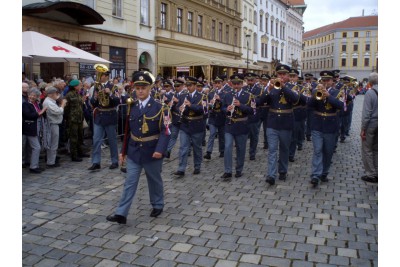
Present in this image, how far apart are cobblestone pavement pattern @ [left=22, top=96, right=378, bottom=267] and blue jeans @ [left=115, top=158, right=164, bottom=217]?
0.24 m

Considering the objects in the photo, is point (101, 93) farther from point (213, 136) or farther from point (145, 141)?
point (145, 141)

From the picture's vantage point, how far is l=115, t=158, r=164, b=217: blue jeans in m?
5.72

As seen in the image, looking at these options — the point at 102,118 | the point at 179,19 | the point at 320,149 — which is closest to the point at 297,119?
the point at 320,149

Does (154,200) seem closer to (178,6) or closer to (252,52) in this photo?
(178,6)

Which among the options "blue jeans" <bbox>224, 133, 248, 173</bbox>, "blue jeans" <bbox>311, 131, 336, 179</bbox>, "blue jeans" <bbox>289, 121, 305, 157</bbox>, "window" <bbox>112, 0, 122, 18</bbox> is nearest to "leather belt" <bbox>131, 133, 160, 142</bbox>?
"blue jeans" <bbox>224, 133, 248, 173</bbox>

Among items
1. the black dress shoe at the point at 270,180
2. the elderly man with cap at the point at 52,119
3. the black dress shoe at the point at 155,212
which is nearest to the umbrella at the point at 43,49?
the elderly man with cap at the point at 52,119

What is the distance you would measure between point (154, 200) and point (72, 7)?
1313 centimetres

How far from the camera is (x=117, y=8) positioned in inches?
902

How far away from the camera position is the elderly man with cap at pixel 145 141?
5815mm

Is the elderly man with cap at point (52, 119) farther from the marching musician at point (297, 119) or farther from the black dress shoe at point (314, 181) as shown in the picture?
the black dress shoe at point (314, 181)

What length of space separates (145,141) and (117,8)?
18791mm

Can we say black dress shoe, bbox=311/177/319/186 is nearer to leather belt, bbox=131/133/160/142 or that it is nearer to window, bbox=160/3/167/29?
leather belt, bbox=131/133/160/142

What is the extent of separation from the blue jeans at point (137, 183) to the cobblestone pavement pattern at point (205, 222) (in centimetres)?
24

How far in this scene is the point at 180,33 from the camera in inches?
1204
